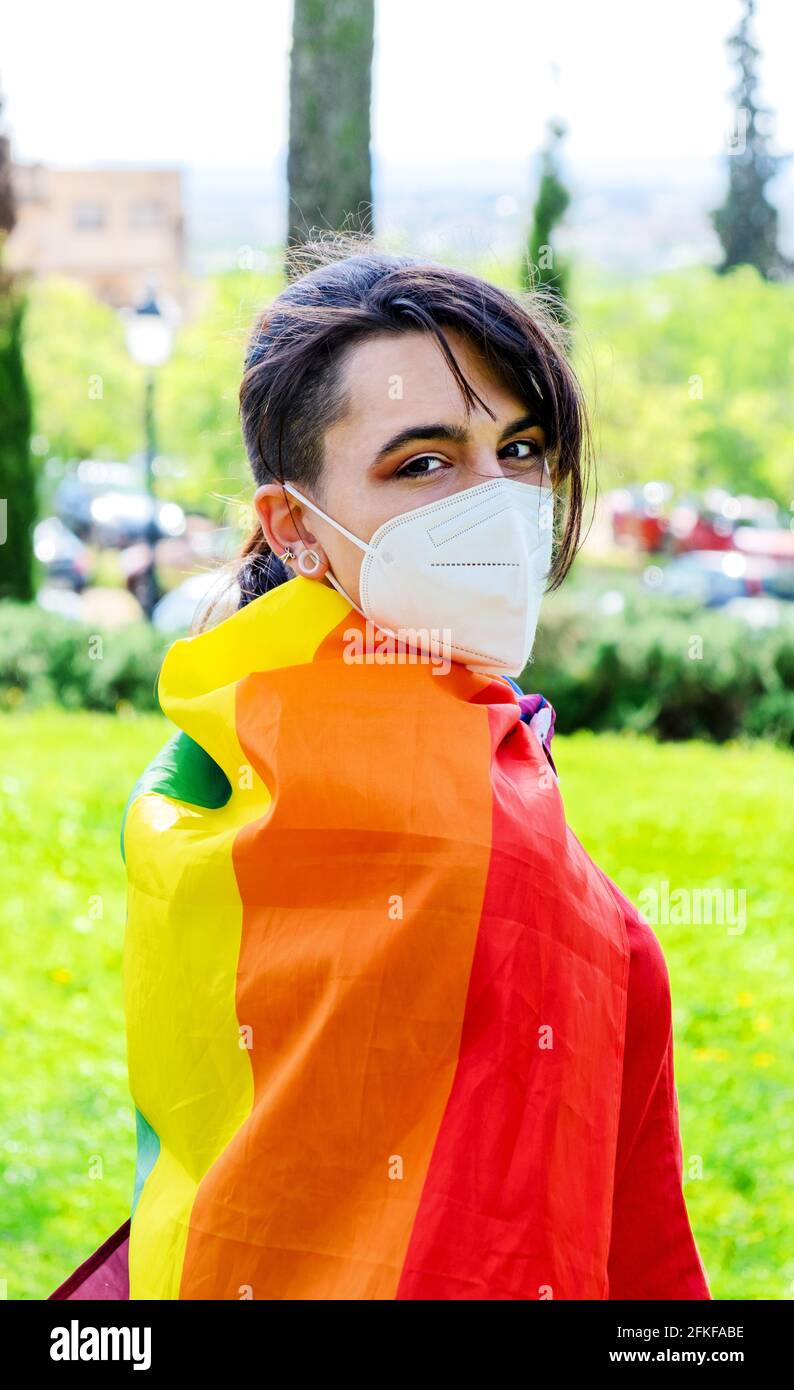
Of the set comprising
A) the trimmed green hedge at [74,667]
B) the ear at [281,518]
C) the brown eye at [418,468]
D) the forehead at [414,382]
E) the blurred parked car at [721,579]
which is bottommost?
the blurred parked car at [721,579]

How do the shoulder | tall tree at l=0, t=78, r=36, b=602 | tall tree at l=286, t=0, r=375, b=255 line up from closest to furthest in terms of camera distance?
the shoulder < tall tree at l=286, t=0, r=375, b=255 < tall tree at l=0, t=78, r=36, b=602

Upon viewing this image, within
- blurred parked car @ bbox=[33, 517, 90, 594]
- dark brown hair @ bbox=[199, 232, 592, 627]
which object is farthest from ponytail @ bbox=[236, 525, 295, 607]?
blurred parked car @ bbox=[33, 517, 90, 594]

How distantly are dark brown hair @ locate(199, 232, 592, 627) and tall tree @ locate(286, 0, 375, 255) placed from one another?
428 centimetres

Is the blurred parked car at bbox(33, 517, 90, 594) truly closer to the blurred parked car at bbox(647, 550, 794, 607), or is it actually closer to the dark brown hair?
the blurred parked car at bbox(647, 550, 794, 607)

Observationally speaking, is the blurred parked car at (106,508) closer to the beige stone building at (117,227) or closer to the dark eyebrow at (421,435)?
the dark eyebrow at (421,435)

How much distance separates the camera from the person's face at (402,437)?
5.79ft

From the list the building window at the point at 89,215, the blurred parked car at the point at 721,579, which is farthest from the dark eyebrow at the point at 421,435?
the building window at the point at 89,215

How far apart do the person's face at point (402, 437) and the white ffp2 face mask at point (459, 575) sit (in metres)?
0.02

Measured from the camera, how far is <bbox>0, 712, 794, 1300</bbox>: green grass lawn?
3904 millimetres

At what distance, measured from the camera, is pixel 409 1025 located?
161 centimetres

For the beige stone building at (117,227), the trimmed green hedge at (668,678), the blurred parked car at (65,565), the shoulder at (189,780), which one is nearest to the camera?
the shoulder at (189,780)

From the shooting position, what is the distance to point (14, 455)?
15.6 m
